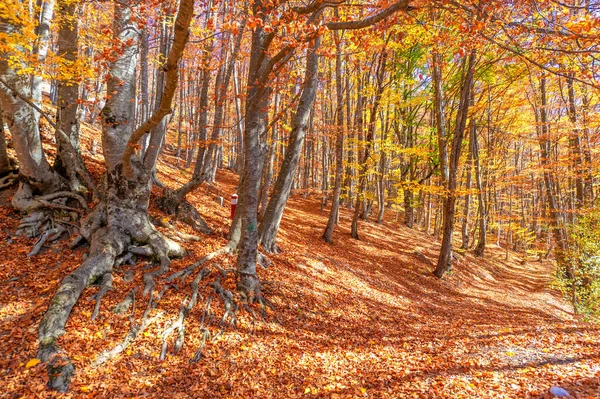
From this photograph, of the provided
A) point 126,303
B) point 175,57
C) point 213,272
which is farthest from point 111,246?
point 175,57

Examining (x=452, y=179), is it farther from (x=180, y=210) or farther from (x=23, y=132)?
(x=23, y=132)

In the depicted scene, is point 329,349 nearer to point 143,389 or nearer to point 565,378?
point 143,389

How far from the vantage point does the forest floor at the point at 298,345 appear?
12.0 ft

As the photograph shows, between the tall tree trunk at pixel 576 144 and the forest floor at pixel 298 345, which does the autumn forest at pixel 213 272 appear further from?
the tall tree trunk at pixel 576 144

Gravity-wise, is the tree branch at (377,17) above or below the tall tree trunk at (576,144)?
below

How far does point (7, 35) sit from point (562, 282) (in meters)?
17.3

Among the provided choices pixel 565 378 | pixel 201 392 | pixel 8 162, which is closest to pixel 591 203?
pixel 565 378

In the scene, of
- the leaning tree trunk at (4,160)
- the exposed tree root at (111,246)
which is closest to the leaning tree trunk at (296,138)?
the exposed tree root at (111,246)

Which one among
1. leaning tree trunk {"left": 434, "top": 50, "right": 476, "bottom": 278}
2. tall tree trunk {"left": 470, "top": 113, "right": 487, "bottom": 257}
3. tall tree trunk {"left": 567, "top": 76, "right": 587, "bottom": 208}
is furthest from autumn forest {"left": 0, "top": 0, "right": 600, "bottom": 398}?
tall tree trunk {"left": 470, "top": 113, "right": 487, "bottom": 257}

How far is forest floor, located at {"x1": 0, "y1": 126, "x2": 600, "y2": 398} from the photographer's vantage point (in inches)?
144

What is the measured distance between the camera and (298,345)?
5.03 meters

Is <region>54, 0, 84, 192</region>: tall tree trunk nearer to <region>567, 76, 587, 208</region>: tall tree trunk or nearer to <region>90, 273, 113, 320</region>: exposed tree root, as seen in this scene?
<region>90, 273, 113, 320</region>: exposed tree root

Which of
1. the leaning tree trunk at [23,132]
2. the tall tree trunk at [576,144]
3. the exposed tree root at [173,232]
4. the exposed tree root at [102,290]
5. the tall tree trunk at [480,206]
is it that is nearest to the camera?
the exposed tree root at [102,290]

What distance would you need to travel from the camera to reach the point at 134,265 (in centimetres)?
559
